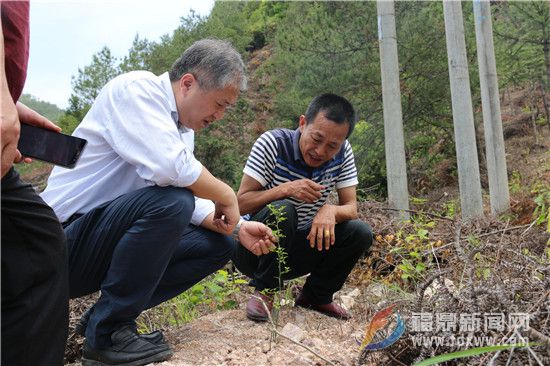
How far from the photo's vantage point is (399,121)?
7.09 metres

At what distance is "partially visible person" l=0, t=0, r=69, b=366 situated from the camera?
1608 mm

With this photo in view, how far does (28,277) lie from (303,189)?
5.06ft

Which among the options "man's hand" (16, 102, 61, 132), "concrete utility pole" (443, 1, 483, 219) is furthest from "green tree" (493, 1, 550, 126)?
"man's hand" (16, 102, 61, 132)

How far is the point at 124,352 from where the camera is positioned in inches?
89.4

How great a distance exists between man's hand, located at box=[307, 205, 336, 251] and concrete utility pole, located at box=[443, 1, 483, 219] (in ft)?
13.8

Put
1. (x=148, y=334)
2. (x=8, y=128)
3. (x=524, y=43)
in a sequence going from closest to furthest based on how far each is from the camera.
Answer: (x=8, y=128)
(x=148, y=334)
(x=524, y=43)

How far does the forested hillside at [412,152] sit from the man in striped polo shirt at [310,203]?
0.28m

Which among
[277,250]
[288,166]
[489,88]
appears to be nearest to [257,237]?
[277,250]

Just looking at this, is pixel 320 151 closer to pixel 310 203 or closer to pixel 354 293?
pixel 310 203

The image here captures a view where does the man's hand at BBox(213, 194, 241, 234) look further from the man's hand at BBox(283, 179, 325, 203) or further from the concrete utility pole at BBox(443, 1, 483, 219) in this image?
the concrete utility pole at BBox(443, 1, 483, 219)

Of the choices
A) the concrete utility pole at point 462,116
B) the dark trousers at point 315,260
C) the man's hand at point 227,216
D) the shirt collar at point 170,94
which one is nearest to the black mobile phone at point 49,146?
the shirt collar at point 170,94

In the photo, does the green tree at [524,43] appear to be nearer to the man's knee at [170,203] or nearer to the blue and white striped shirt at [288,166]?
the blue and white striped shirt at [288,166]

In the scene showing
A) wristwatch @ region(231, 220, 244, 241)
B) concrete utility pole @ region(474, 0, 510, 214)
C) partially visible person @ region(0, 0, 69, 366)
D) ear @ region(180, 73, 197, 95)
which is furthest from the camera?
concrete utility pole @ region(474, 0, 510, 214)

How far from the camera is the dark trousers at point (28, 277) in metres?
1.65
